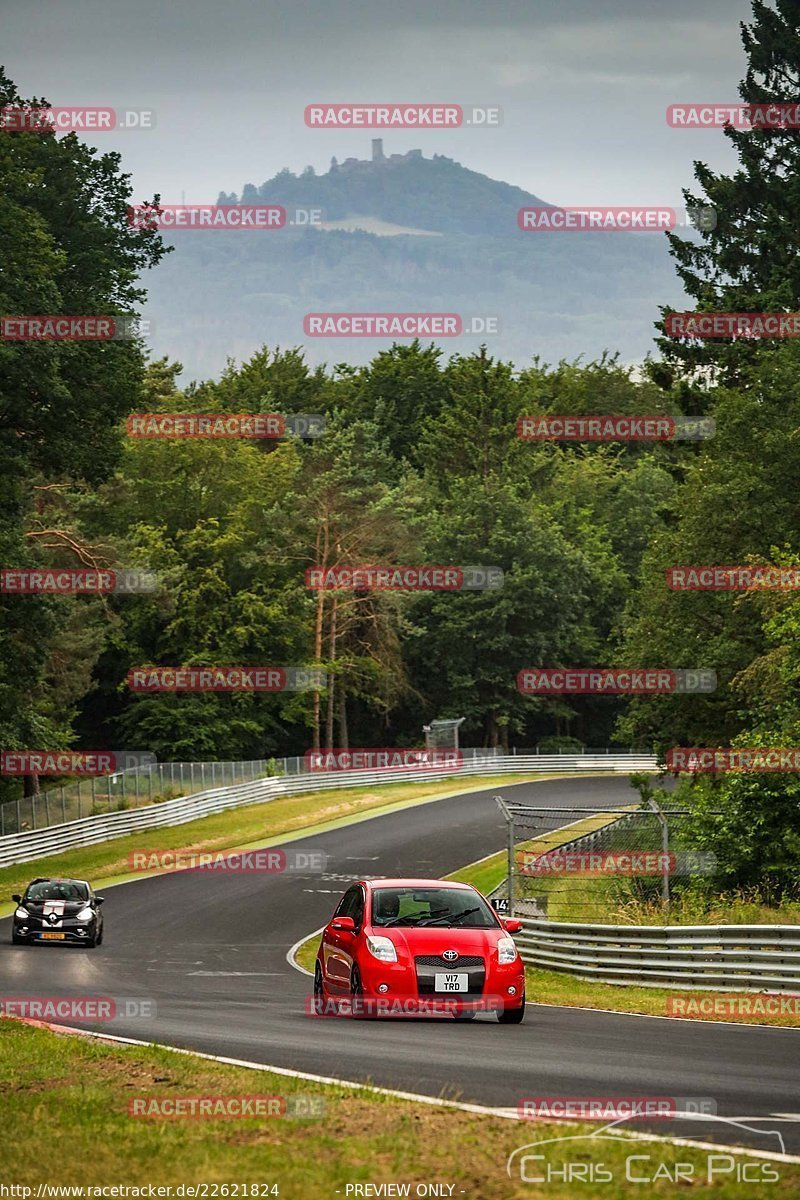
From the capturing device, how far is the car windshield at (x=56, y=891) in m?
31.2

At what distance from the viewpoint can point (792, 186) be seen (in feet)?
182

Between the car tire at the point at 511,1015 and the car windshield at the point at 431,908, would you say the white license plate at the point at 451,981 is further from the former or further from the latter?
the car windshield at the point at 431,908

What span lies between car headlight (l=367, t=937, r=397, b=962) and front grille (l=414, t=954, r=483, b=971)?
0.24 m

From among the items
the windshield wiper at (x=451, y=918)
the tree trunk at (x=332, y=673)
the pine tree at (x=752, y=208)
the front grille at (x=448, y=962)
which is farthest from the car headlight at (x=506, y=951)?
the tree trunk at (x=332, y=673)

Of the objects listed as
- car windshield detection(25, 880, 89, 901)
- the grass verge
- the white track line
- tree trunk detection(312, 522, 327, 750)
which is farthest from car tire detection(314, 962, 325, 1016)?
tree trunk detection(312, 522, 327, 750)

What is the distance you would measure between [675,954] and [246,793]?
4578 centimetres

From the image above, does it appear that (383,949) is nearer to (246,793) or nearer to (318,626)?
(246,793)

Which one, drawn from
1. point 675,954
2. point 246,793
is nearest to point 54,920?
point 675,954

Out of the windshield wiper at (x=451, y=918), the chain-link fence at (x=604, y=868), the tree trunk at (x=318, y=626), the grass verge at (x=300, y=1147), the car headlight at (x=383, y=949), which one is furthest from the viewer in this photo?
the tree trunk at (x=318, y=626)

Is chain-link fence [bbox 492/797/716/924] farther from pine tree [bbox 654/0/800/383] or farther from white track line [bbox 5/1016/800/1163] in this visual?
pine tree [bbox 654/0/800/383]

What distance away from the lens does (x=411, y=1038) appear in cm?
1414

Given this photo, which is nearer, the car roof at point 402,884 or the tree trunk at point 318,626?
the car roof at point 402,884

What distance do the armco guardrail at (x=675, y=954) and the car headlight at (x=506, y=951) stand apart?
12.6 ft

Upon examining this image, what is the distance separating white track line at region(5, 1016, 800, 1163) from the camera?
8.12 m
